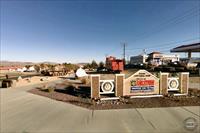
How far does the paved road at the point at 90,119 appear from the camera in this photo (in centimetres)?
658

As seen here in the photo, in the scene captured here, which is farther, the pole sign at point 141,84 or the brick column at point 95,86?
the pole sign at point 141,84

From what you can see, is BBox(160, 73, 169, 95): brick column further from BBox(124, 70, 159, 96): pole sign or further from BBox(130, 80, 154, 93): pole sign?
BBox(130, 80, 154, 93): pole sign

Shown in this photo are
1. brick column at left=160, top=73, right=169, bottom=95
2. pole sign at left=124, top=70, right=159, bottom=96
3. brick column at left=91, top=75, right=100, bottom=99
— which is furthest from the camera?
brick column at left=160, top=73, right=169, bottom=95

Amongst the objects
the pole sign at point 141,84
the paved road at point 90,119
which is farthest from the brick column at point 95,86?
the paved road at point 90,119

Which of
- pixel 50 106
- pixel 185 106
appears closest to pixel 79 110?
pixel 50 106

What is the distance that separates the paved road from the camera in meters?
6.58

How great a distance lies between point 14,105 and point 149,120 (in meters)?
7.96

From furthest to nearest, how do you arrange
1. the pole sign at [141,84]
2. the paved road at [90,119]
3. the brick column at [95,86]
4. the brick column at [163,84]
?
the brick column at [163,84]
the pole sign at [141,84]
the brick column at [95,86]
the paved road at [90,119]

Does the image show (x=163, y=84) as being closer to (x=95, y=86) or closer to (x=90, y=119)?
(x=95, y=86)

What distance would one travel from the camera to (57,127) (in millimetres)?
6777

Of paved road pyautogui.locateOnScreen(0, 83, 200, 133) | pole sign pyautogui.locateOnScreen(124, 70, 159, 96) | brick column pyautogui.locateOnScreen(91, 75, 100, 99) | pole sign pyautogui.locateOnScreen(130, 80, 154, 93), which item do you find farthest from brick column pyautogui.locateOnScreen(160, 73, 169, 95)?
brick column pyautogui.locateOnScreen(91, 75, 100, 99)

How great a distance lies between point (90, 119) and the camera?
7691 millimetres

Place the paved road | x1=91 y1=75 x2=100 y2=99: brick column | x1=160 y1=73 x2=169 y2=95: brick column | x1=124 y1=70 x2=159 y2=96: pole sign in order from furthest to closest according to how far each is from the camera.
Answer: x1=160 y1=73 x2=169 y2=95: brick column, x1=124 y1=70 x2=159 y2=96: pole sign, x1=91 y1=75 x2=100 y2=99: brick column, the paved road

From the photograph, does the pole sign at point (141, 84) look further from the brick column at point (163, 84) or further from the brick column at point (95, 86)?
the brick column at point (95, 86)
